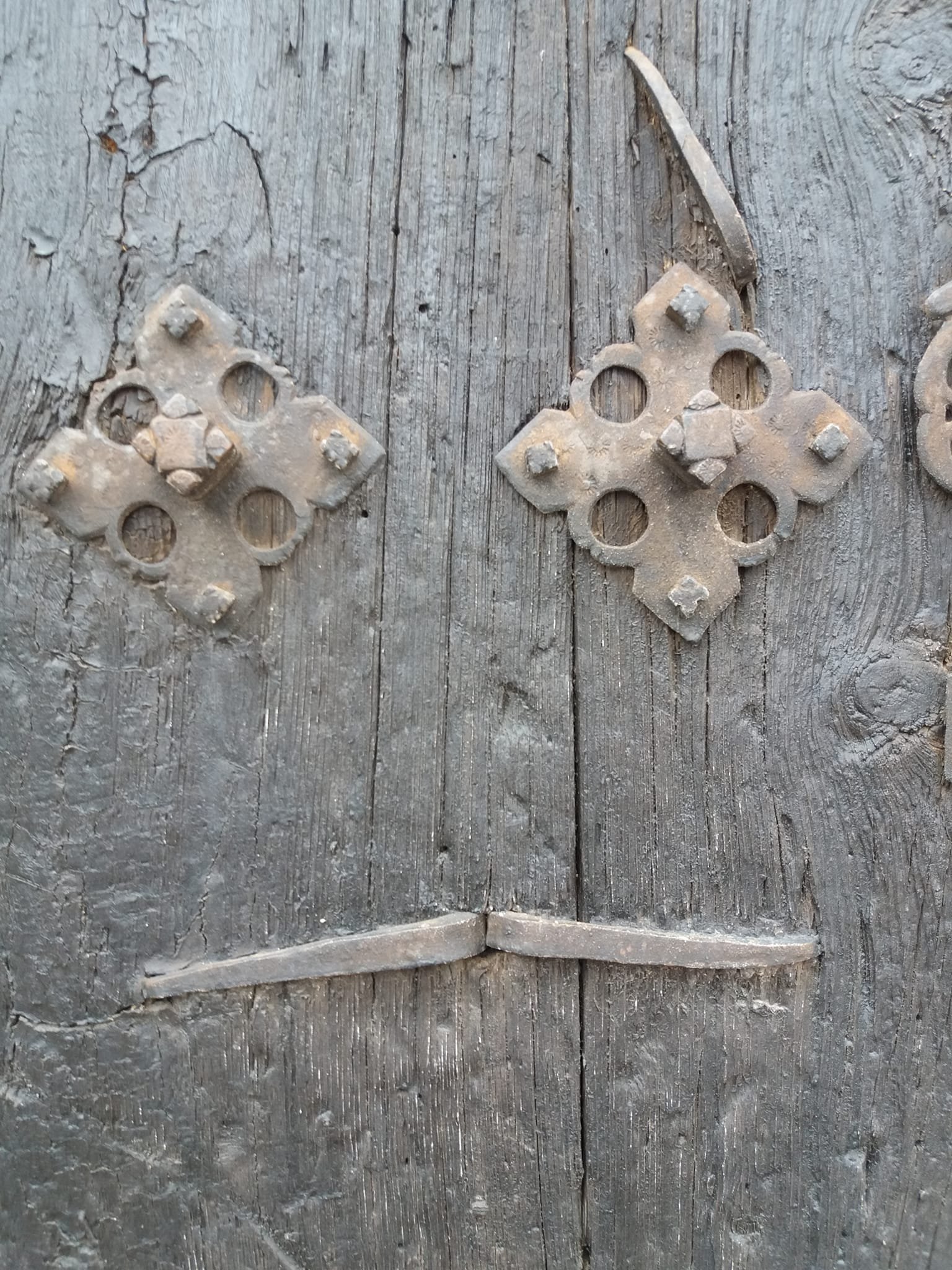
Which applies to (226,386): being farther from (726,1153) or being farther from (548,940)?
(726,1153)

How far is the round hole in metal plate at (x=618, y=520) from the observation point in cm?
121

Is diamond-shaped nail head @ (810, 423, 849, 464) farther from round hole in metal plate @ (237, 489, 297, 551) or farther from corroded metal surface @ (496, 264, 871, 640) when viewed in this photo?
round hole in metal plate @ (237, 489, 297, 551)

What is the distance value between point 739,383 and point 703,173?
0.91ft

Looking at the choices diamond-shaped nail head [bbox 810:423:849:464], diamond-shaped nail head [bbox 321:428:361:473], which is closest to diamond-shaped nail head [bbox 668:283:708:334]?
diamond-shaped nail head [bbox 810:423:849:464]

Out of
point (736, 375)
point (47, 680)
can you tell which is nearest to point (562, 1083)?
point (47, 680)

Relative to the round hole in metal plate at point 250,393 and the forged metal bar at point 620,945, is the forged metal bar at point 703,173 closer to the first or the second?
the round hole in metal plate at point 250,393

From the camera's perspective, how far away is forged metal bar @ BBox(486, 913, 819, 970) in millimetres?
1212

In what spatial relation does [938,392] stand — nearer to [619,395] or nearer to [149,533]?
[619,395]

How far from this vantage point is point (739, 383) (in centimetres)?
121

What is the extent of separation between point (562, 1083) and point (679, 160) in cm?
129

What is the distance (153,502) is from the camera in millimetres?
1182

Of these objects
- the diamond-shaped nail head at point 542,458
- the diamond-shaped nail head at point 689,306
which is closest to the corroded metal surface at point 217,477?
the diamond-shaped nail head at point 542,458

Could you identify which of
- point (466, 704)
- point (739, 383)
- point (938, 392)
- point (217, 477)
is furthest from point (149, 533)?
point (938, 392)

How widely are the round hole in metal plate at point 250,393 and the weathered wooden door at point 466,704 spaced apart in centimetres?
4
